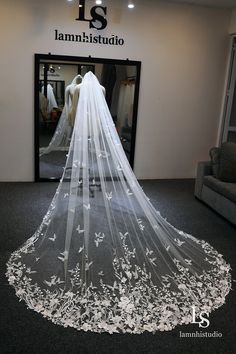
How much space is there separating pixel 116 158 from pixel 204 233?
1.44 meters

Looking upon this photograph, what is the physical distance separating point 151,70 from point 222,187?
230cm

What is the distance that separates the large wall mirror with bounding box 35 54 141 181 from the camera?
4676 mm

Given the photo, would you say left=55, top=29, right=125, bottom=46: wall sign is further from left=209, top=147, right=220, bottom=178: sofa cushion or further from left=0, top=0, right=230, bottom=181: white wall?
left=209, top=147, right=220, bottom=178: sofa cushion

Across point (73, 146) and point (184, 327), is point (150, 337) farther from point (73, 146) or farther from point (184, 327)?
point (73, 146)

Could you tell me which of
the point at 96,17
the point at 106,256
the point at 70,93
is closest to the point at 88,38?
the point at 96,17

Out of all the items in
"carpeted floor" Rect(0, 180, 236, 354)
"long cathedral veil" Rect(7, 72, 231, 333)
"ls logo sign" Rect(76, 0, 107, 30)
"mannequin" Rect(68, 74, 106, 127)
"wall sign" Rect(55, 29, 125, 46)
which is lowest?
"carpeted floor" Rect(0, 180, 236, 354)

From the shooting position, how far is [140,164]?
18.0 ft

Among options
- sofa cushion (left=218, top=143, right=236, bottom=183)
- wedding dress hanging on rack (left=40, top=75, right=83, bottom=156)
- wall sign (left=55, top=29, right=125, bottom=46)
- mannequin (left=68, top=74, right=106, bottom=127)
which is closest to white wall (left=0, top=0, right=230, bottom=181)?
wall sign (left=55, top=29, right=125, bottom=46)

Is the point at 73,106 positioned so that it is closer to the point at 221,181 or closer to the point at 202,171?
the point at 202,171

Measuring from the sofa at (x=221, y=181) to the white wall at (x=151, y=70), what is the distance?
122 centimetres

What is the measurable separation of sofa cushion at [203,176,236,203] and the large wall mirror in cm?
158

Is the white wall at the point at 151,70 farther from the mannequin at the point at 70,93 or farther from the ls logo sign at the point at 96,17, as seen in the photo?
the mannequin at the point at 70,93

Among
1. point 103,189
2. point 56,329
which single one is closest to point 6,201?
point 103,189

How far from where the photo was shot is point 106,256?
108 inches
